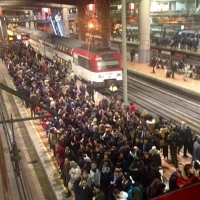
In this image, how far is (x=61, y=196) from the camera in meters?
9.89

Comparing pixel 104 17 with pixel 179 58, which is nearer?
pixel 179 58

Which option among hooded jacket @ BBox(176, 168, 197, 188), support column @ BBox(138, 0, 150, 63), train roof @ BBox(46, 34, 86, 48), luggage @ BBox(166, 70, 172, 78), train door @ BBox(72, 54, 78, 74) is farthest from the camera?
support column @ BBox(138, 0, 150, 63)

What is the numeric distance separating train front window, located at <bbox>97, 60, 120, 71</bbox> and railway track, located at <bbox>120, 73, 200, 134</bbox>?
2205mm

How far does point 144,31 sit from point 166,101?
15.3 m

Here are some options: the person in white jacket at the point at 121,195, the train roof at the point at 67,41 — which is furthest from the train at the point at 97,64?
the person in white jacket at the point at 121,195

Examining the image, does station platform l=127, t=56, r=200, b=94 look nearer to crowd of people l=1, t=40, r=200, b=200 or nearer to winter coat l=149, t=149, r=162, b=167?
crowd of people l=1, t=40, r=200, b=200

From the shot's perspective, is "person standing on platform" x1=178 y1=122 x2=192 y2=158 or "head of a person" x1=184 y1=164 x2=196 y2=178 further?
"person standing on platform" x1=178 y1=122 x2=192 y2=158

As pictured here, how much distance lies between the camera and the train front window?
884 inches

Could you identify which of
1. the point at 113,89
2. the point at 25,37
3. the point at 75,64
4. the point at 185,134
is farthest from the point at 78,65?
the point at 25,37

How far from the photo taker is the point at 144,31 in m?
35.5

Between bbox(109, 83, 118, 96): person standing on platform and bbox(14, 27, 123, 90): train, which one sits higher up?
bbox(14, 27, 123, 90): train

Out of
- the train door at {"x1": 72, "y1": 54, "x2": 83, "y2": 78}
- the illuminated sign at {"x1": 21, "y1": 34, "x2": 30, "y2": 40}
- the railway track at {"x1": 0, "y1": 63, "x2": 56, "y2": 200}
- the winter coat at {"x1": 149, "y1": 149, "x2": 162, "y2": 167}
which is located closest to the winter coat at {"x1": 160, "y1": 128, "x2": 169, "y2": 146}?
the winter coat at {"x1": 149, "y1": 149, "x2": 162, "y2": 167}

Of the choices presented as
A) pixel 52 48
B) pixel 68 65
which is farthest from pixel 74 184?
pixel 52 48

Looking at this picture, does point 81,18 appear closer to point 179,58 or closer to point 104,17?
point 104,17
